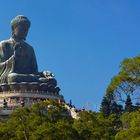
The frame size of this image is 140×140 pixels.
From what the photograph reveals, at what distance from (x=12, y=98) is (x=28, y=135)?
31439 mm

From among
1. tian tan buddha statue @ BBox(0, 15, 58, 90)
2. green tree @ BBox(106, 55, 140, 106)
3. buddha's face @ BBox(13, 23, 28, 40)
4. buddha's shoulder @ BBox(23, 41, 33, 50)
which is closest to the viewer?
green tree @ BBox(106, 55, 140, 106)

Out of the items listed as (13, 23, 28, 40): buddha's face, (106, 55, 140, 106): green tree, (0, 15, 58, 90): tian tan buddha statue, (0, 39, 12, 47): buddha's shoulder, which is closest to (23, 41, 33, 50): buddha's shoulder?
(0, 15, 58, 90): tian tan buddha statue

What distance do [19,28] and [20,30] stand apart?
284 mm

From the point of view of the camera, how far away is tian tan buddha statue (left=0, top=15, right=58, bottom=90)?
224ft

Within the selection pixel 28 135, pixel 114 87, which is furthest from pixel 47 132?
pixel 114 87

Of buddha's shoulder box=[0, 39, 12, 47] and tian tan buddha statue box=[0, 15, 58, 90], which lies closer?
tian tan buddha statue box=[0, 15, 58, 90]

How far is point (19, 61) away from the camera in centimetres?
7100

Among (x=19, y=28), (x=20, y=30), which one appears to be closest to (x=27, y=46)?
(x=20, y=30)

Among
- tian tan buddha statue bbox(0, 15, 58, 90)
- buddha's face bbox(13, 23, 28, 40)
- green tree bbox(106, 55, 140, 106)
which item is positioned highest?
buddha's face bbox(13, 23, 28, 40)

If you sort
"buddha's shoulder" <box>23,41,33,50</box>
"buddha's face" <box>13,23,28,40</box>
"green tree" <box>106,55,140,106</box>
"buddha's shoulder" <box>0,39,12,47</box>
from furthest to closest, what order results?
"buddha's shoulder" <box>23,41,33,50</box>
"buddha's face" <box>13,23,28,40</box>
"buddha's shoulder" <box>0,39,12,47</box>
"green tree" <box>106,55,140,106</box>

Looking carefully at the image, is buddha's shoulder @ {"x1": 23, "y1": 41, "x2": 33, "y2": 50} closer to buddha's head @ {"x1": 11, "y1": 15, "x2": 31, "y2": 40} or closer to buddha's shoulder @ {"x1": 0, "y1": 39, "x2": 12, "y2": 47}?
buddha's head @ {"x1": 11, "y1": 15, "x2": 31, "y2": 40}

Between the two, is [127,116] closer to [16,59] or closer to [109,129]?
[109,129]

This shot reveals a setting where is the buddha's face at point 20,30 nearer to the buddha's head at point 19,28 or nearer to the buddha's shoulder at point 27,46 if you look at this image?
the buddha's head at point 19,28

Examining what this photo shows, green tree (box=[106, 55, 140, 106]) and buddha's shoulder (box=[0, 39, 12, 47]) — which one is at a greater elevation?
buddha's shoulder (box=[0, 39, 12, 47])
